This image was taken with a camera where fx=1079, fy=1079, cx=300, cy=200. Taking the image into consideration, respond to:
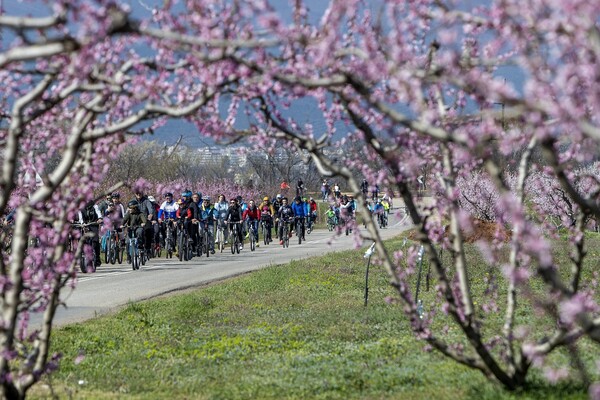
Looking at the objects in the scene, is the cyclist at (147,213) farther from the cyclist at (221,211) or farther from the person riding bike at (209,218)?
the cyclist at (221,211)

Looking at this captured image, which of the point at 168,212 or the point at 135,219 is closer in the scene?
the point at 135,219

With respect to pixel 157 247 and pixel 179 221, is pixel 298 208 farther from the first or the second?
pixel 179 221

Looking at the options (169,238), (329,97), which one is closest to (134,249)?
(169,238)

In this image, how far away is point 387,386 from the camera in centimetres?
984

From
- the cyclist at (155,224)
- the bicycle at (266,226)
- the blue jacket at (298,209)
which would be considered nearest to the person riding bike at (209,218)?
the cyclist at (155,224)

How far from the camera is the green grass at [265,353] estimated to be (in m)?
9.77

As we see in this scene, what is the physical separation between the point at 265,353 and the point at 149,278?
38.5ft

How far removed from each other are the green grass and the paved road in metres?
0.96

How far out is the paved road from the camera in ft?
58.8

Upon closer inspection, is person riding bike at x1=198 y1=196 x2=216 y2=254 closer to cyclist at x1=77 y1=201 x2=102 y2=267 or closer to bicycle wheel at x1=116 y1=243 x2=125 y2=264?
bicycle wheel at x1=116 y1=243 x2=125 y2=264

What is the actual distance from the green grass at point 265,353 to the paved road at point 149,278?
955 millimetres

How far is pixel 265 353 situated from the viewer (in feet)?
41.1

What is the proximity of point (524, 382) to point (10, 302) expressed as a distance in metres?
4.07

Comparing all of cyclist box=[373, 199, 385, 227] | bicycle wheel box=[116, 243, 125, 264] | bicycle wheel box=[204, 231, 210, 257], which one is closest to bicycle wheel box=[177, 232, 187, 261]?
bicycle wheel box=[204, 231, 210, 257]
